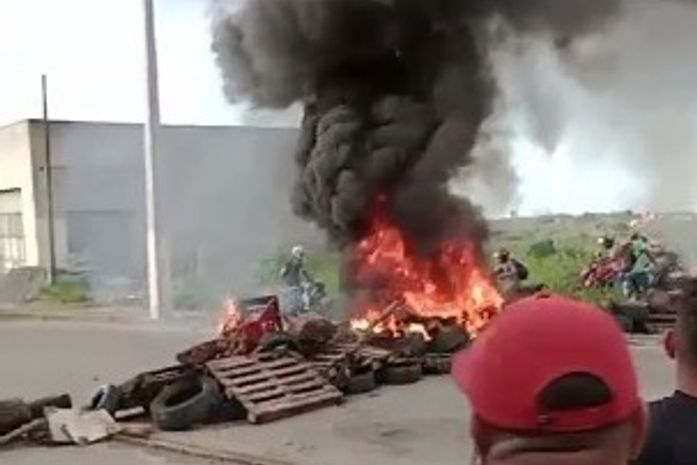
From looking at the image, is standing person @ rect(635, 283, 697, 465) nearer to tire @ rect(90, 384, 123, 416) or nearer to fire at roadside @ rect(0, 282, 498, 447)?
fire at roadside @ rect(0, 282, 498, 447)

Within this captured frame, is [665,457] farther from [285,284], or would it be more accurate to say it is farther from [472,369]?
[285,284]

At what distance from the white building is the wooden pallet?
9248 millimetres

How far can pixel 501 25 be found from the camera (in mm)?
16391

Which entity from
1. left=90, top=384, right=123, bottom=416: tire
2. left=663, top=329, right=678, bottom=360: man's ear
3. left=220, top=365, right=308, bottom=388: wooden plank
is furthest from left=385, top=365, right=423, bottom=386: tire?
left=663, top=329, right=678, bottom=360: man's ear

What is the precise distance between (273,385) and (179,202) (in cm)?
1633

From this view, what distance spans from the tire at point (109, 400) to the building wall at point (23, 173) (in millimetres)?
24176

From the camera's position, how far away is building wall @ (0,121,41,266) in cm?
3288

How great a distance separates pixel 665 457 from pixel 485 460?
102 centimetres

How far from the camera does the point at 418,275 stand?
15516mm

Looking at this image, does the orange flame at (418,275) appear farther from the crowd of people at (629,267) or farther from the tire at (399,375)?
the tire at (399,375)

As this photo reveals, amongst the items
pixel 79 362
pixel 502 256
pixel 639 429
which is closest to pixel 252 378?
pixel 79 362

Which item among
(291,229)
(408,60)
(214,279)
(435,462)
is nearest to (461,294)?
(408,60)

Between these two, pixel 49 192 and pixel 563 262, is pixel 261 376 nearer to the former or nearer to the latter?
pixel 563 262

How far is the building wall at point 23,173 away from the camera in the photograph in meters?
32.9
